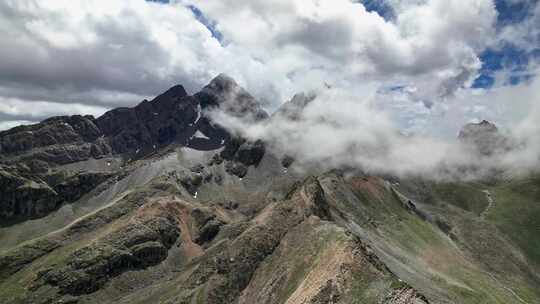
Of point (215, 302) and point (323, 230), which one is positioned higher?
point (323, 230)

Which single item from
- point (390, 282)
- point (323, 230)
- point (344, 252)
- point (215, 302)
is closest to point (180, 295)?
point (215, 302)

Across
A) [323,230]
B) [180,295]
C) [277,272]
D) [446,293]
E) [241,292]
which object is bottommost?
[180,295]

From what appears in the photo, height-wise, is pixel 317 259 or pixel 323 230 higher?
pixel 323 230

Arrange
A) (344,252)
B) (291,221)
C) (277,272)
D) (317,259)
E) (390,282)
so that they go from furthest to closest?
1. (291,221)
2. (277,272)
3. (317,259)
4. (344,252)
5. (390,282)

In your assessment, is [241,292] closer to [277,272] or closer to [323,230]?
[277,272]

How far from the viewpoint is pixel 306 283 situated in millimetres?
136250

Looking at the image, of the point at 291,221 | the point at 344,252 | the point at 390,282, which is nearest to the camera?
the point at 390,282

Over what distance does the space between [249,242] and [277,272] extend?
25.3 meters

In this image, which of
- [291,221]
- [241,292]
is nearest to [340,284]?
[241,292]

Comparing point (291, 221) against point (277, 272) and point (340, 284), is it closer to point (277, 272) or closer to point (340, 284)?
point (277, 272)

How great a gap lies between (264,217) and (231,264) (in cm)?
2812

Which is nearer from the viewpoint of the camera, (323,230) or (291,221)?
(323,230)

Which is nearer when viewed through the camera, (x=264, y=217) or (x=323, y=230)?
(x=323, y=230)

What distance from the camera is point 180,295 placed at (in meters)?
181
